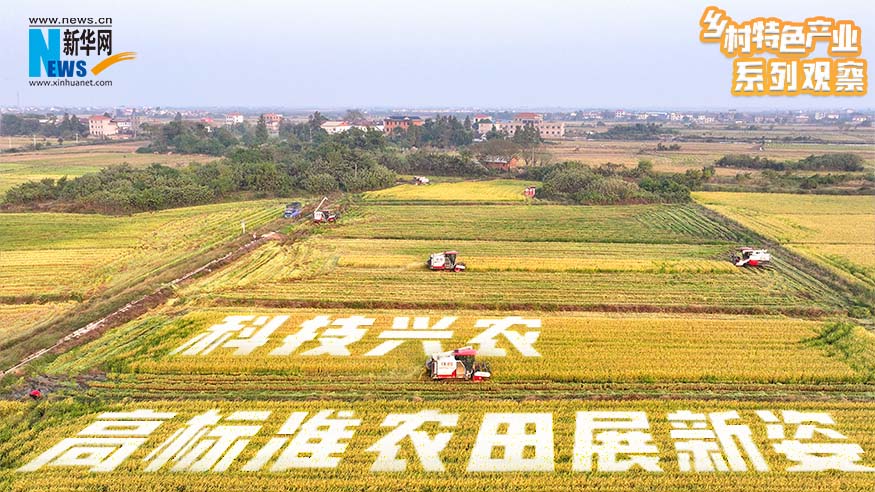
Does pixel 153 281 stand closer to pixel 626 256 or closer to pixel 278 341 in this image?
pixel 278 341

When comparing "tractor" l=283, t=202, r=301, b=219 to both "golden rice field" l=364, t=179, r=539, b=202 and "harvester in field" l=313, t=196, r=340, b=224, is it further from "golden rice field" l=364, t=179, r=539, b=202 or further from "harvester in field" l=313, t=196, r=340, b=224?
"golden rice field" l=364, t=179, r=539, b=202

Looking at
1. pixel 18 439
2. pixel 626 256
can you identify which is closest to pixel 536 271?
pixel 626 256

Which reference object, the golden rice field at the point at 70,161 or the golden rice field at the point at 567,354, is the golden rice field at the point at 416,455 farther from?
the golden rice field at the point at 70,161

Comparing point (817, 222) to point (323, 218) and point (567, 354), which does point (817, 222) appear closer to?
point (567, 354)

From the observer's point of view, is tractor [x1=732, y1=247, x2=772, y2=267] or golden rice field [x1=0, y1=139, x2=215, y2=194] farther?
golden rice field [x1=0, y1=139, x2=215, y2=194]

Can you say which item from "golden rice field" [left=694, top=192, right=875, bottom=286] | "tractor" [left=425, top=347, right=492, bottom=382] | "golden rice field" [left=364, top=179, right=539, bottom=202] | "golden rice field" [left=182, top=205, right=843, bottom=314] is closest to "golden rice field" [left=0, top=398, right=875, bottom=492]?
"tractor" [left=425, top=347, right=492, bottom=382]

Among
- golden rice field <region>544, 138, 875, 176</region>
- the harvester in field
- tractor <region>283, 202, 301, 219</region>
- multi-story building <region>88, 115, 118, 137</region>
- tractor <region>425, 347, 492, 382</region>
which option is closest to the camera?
tractor <region>425, 347, 492, 382</region>

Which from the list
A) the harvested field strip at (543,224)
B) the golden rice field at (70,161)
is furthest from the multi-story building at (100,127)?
the harvested field strip at (543,224)
